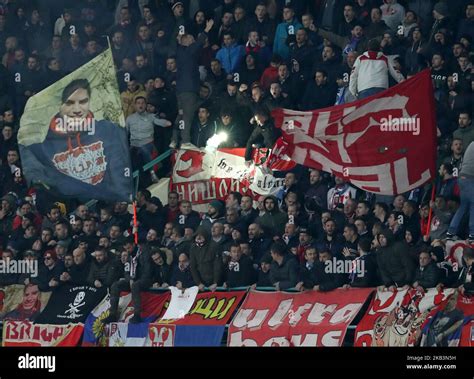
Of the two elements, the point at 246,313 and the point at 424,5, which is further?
the point at 424,5

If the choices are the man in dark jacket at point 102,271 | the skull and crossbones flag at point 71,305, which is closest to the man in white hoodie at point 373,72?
the man in dark jacket at point 102,271

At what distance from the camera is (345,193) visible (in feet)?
73.9

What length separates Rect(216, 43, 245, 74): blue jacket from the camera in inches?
960

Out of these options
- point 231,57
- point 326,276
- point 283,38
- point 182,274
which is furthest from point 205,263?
point 283,38

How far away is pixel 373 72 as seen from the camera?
2295cm

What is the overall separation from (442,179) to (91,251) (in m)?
4.29

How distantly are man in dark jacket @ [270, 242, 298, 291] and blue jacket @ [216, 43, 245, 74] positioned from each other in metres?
3.46

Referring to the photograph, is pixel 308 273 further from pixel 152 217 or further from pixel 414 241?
pixel 152 217

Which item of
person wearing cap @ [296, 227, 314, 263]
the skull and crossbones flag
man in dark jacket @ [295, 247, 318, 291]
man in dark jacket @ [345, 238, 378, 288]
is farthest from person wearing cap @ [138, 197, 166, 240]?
man in dark jacket @ [345, 238, 378, 288]

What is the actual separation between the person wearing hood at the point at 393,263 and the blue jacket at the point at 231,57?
4.15m

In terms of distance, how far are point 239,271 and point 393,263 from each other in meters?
1.93

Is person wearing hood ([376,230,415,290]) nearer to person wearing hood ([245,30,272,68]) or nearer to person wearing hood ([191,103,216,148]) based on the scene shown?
person wearing hood ([191,103,216,148])

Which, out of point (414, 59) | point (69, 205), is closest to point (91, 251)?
point (69, 205)
